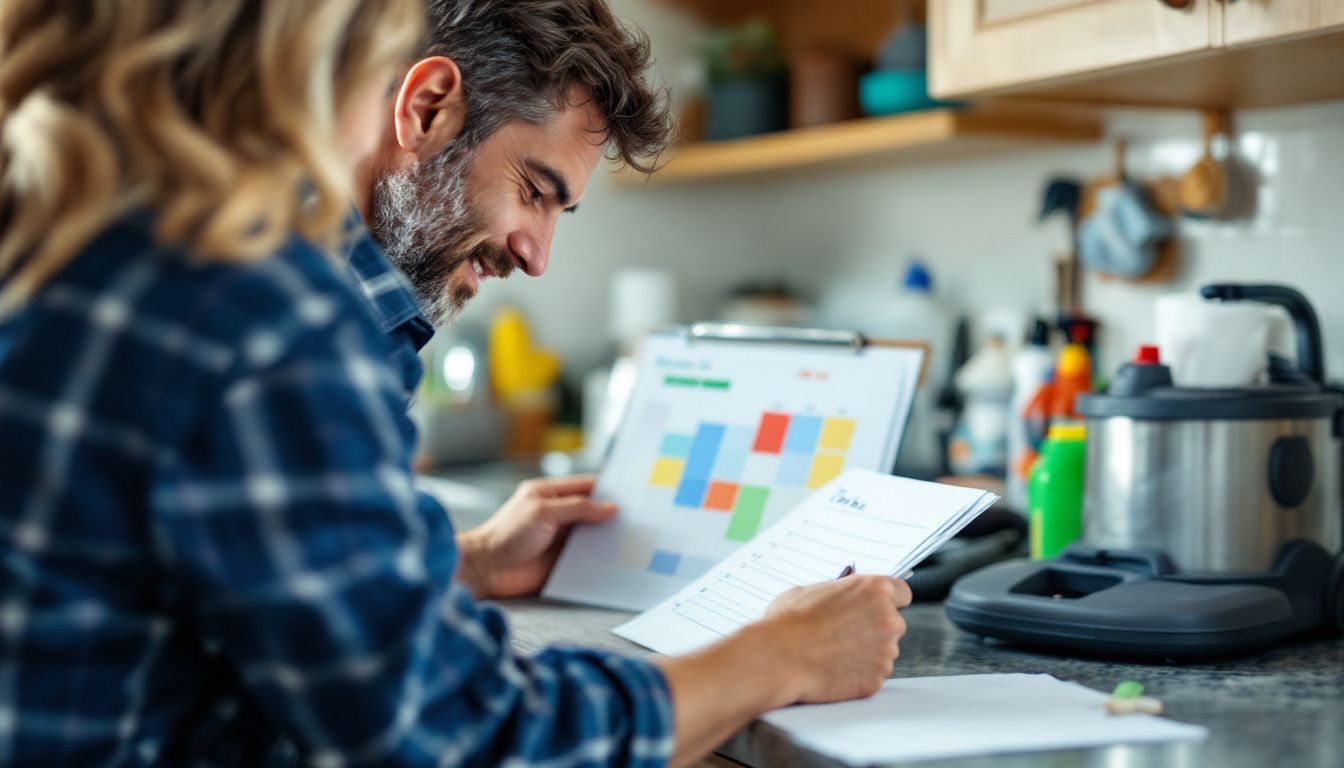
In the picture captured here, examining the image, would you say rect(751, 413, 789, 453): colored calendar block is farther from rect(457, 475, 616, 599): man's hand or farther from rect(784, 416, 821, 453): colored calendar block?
rect(457, 475, 616, 599): man's hand

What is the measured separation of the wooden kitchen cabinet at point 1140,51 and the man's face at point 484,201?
44 centimetres

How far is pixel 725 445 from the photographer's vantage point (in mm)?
1387

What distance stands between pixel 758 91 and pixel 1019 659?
1.61 metres

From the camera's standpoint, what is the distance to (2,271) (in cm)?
71

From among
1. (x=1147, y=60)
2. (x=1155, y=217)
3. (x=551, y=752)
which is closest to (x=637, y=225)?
(x=1155, y=217)

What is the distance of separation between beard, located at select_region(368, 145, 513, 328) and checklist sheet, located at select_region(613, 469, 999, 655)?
0.36 meters

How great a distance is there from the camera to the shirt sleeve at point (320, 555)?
650 mm

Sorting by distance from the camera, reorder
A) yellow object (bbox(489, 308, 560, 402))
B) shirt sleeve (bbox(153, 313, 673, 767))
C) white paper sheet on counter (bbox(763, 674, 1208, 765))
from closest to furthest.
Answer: shirt sleeve (bbox(153, 313, 673, 767)) → white paper sheet on counter (bbox(763, 674, 1208, 765)) → yellow object (bbox(489, 308, 560, 402))

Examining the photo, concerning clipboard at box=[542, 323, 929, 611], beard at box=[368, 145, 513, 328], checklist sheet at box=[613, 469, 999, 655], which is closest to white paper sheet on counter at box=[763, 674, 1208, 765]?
checklist sheet at box=[613, 469, 999, 655]

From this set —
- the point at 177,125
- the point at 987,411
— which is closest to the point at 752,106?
the point at 987,411

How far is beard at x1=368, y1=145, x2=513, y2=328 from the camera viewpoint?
1.25 m

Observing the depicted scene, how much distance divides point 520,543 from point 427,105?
1.55 ft

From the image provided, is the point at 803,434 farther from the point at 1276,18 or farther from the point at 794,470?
the point at 1276,18

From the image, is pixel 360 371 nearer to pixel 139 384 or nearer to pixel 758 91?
pixel 139 384
